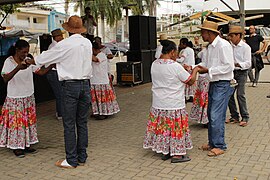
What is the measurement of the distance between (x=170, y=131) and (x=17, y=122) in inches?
80.7

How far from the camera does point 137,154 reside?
509 centimetres

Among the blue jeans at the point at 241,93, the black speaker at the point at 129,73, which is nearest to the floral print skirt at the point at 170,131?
the blue jeans at the point at 241,93

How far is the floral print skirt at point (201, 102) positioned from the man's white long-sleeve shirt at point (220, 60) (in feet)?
4.85

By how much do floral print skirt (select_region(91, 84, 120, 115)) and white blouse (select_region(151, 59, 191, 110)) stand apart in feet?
9.04

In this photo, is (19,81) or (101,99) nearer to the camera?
(19,81)

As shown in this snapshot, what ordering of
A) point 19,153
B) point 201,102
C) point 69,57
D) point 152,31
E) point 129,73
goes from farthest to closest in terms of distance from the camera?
point 152,31, point 129,73, point 201,102, point 19,153, point 69,57

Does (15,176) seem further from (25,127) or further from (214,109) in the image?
(214,109)

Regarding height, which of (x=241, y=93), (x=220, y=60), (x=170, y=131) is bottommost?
(x=170, y=131)

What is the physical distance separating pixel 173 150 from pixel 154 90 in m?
0.79

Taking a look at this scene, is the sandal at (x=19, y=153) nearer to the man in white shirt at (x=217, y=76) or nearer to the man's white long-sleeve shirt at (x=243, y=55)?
the man in white shirt at (x=217, y=76)

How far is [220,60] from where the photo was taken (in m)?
4.73

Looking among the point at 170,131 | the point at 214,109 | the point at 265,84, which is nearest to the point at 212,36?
the point at 214,109

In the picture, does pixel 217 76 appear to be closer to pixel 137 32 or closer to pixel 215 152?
pixel 215 152

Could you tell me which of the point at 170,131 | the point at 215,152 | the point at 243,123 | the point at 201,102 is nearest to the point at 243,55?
the point at 201,102
